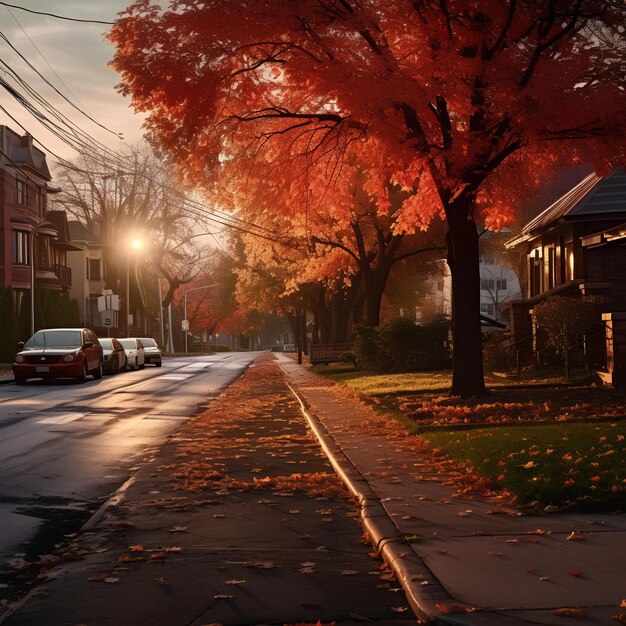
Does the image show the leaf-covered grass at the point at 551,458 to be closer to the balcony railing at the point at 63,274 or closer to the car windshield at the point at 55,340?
the car windshield at the point at 55,340

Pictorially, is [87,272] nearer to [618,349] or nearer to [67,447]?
[618,349]

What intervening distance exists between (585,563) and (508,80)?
12586 mm

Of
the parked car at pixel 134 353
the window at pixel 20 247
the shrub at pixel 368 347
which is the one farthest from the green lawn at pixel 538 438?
the window at pixel 20 247

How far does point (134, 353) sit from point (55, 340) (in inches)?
560

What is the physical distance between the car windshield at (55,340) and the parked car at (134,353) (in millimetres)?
11589

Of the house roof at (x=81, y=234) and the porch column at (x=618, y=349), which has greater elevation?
the house roof at (x=81, y=234)

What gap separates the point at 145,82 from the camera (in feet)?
62.4

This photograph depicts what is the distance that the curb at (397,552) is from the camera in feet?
19.2

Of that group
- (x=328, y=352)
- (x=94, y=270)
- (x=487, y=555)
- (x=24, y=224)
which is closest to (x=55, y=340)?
(x=328, y=352)

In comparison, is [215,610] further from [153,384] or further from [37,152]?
[37,152]

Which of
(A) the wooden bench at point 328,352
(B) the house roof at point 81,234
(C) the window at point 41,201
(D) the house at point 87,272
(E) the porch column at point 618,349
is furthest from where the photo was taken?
(B) the house roof at point 81,234

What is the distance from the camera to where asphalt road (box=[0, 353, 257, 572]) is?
8938mm

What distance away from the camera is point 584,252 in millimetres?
30156

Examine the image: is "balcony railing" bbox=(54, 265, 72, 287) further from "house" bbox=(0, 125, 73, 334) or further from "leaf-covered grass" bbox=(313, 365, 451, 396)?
"leaf-covered grass" bbox=(313, 365, 451, 396)
